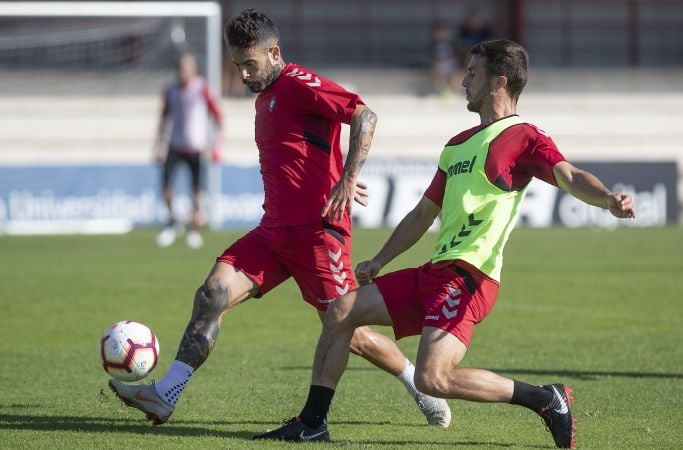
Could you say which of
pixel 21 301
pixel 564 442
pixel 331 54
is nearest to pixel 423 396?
pixel 564 442

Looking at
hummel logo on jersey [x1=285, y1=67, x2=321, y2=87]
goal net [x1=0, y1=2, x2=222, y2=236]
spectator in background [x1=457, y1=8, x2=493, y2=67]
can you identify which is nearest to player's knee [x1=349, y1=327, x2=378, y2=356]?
hummel logo on jersey [x1=285, y1=67, x2=321, y2=87]

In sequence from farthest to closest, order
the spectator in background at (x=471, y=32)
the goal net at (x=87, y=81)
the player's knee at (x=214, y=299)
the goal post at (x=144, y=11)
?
the spectator in background at (x=471, y=32) → the goal net at (x=87, y=81) → the goal post at (x=144, y=11) → the player's knee at (x=214, y=299)

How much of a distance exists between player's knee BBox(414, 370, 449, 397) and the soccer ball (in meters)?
1.80

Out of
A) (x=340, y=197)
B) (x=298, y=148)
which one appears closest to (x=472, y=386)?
(x=340, y=197)

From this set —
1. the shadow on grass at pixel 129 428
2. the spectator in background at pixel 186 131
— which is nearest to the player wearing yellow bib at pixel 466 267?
the shadow on grass at pixel 129 428

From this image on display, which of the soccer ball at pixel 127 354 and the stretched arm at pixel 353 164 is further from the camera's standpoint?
the soccer ball at pixel 127 354

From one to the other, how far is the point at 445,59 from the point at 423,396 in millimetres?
23621

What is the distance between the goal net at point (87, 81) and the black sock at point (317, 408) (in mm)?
20040

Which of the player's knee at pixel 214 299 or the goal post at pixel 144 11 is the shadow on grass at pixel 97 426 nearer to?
the player's knee at pixel 214 299

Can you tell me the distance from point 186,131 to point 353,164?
13.5 meters

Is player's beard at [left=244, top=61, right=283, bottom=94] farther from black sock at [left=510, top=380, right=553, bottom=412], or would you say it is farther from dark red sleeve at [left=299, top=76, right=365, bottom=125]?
black sock at [left=510, top=380, right=553, bottom=412]

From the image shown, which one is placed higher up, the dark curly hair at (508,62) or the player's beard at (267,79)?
the dark curly hair at (508,62)

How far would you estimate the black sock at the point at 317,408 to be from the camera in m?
6.30

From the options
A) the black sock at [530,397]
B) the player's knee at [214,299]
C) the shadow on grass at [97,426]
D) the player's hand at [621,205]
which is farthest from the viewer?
the player's knee at [214,299]
